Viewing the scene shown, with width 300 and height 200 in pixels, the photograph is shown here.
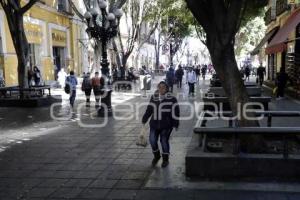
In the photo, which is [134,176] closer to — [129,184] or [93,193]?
[129,184]

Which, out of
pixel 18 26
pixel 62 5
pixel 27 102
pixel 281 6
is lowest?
pixel 27 102

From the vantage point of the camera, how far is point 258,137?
6.56m

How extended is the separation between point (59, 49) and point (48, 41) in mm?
3799

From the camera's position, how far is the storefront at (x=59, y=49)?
31200 millimetres

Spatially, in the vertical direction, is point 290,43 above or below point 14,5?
below

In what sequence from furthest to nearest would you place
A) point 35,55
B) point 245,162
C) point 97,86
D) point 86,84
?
point 35,55 → point 86,84 → point 97,86 → point 245,162

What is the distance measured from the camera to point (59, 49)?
109 feet

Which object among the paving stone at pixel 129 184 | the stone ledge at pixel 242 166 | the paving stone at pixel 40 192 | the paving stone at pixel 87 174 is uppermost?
the stone ledge at pixel 242 166

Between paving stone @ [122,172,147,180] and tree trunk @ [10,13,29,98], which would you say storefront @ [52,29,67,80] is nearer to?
tree trunk @ [10,13,29,98]

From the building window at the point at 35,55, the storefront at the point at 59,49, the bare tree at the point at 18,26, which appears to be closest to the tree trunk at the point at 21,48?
the bare tree at the point at 18,26

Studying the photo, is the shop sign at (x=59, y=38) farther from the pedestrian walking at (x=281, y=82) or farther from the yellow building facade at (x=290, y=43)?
the pedestrian walking at (x=281, y=82)

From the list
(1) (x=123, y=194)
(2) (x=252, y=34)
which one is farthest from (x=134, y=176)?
(2) (x=252, y=34)

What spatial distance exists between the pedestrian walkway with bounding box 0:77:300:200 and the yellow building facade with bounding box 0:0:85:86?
14.2 metres

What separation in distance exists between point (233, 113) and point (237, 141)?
811mm
